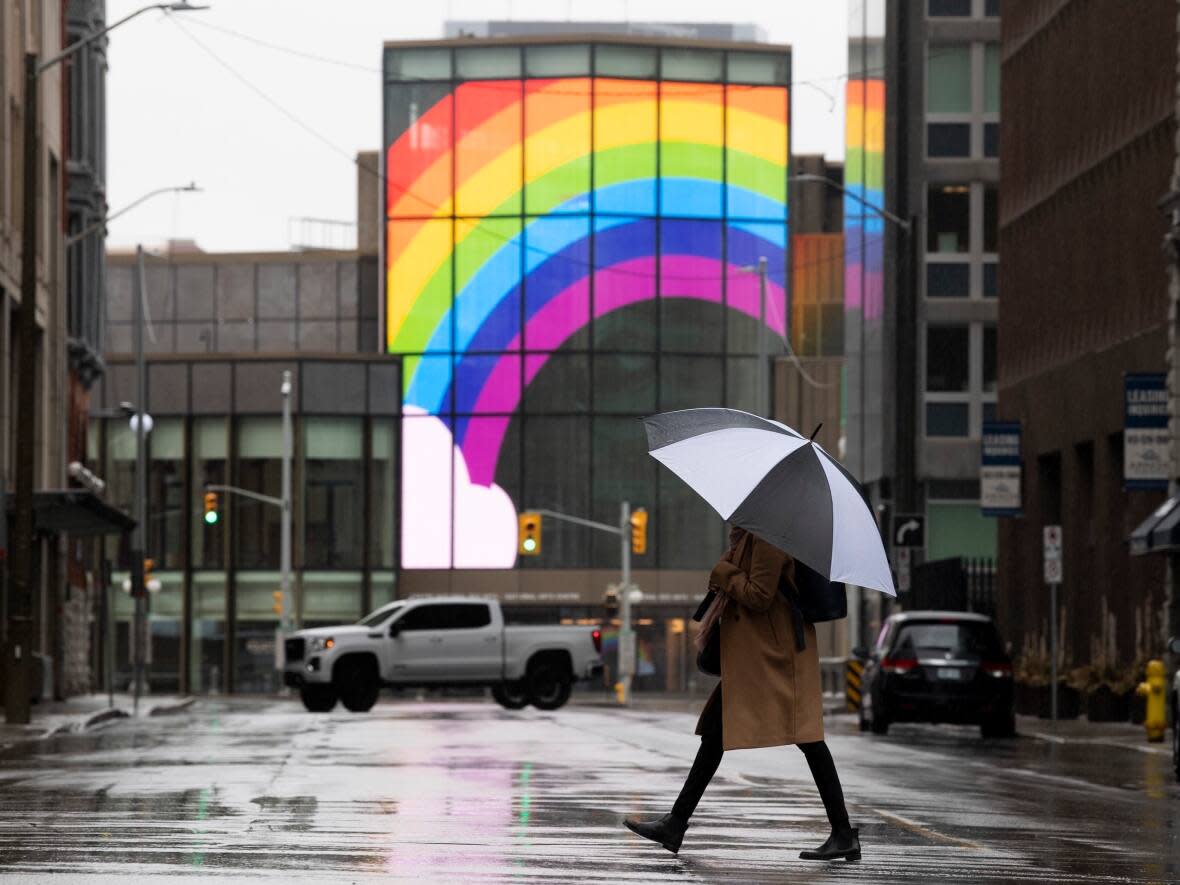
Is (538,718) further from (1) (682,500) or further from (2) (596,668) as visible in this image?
(1) (682,500)

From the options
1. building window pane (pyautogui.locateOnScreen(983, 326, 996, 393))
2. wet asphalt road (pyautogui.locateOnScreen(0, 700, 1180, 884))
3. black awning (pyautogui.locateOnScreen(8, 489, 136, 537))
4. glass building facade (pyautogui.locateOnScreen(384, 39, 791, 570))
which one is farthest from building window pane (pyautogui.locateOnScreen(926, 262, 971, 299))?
wet asphalt road (pyautogui.locateOnScreen(0, 700, 1180, 884))

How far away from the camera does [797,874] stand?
36.4 ft

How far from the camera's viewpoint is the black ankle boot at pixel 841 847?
11.6 metres

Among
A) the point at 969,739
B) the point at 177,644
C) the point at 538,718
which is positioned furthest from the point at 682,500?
the point at 969,739

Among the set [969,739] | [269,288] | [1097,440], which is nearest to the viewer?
[969,739]

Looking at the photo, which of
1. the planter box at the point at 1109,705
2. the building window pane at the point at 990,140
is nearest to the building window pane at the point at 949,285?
the building window pane at the point at 990,140

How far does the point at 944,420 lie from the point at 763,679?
4676cm

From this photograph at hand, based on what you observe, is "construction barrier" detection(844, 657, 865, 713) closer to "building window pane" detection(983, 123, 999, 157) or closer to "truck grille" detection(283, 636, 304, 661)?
"truck grille" detection(283, 636, 304, 661)

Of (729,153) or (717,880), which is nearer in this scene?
(717,880)

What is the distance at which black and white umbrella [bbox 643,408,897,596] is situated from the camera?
11273mm

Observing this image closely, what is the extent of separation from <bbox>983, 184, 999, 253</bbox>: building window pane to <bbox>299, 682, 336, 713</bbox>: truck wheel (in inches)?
916

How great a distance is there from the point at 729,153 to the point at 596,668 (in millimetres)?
33045

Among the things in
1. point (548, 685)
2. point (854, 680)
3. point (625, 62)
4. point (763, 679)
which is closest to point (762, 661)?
point (763, 679)

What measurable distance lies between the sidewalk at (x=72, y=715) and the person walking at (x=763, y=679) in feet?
52.2
